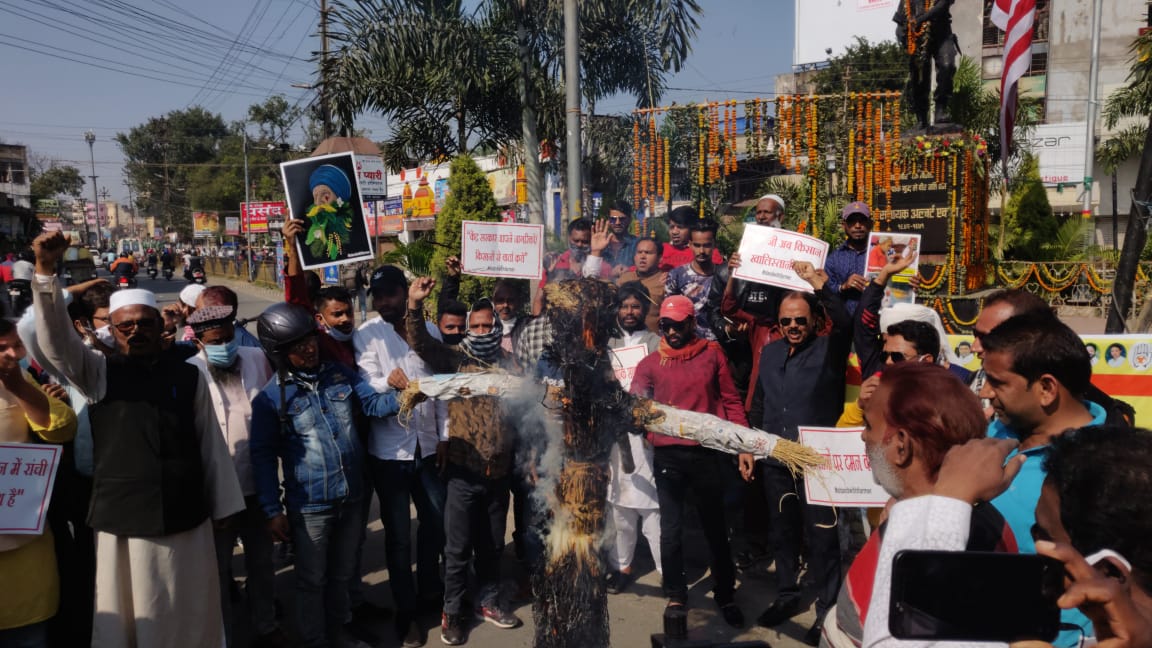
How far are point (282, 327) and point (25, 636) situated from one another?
1544mm

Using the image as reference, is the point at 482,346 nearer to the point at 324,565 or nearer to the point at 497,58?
the point at 324,565

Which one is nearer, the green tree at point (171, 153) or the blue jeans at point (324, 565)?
the blue jeans at point (324, 565)

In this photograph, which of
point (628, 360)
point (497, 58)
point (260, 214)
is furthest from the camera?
point (260, 214)

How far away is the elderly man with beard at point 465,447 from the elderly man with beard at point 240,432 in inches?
34.5

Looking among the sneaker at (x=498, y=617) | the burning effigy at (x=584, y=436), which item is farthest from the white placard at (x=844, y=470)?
the sneaker at (x=498, y=617)

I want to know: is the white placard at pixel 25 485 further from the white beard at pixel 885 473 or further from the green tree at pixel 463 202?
the green tree at pixel 463 202

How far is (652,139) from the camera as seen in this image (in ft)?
42.3

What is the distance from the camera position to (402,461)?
13.2ft

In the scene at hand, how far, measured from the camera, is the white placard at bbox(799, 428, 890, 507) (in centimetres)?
344

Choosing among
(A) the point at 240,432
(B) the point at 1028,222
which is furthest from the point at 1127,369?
(B) the point at 1028,222

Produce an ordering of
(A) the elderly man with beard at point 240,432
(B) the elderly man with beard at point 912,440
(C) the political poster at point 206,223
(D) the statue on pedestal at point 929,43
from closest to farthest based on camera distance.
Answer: (B) the elderly man with beard at point 912,440 < (A) the elderly man with beard at point 240,432 < (D) the statue on pedestal at point 929,43 < (C) the political poster at point 206,223

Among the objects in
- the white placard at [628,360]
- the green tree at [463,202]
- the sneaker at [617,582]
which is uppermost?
the green tree at [463,202]

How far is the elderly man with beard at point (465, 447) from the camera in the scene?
3.94 metres

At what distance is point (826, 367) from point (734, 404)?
519 mm
